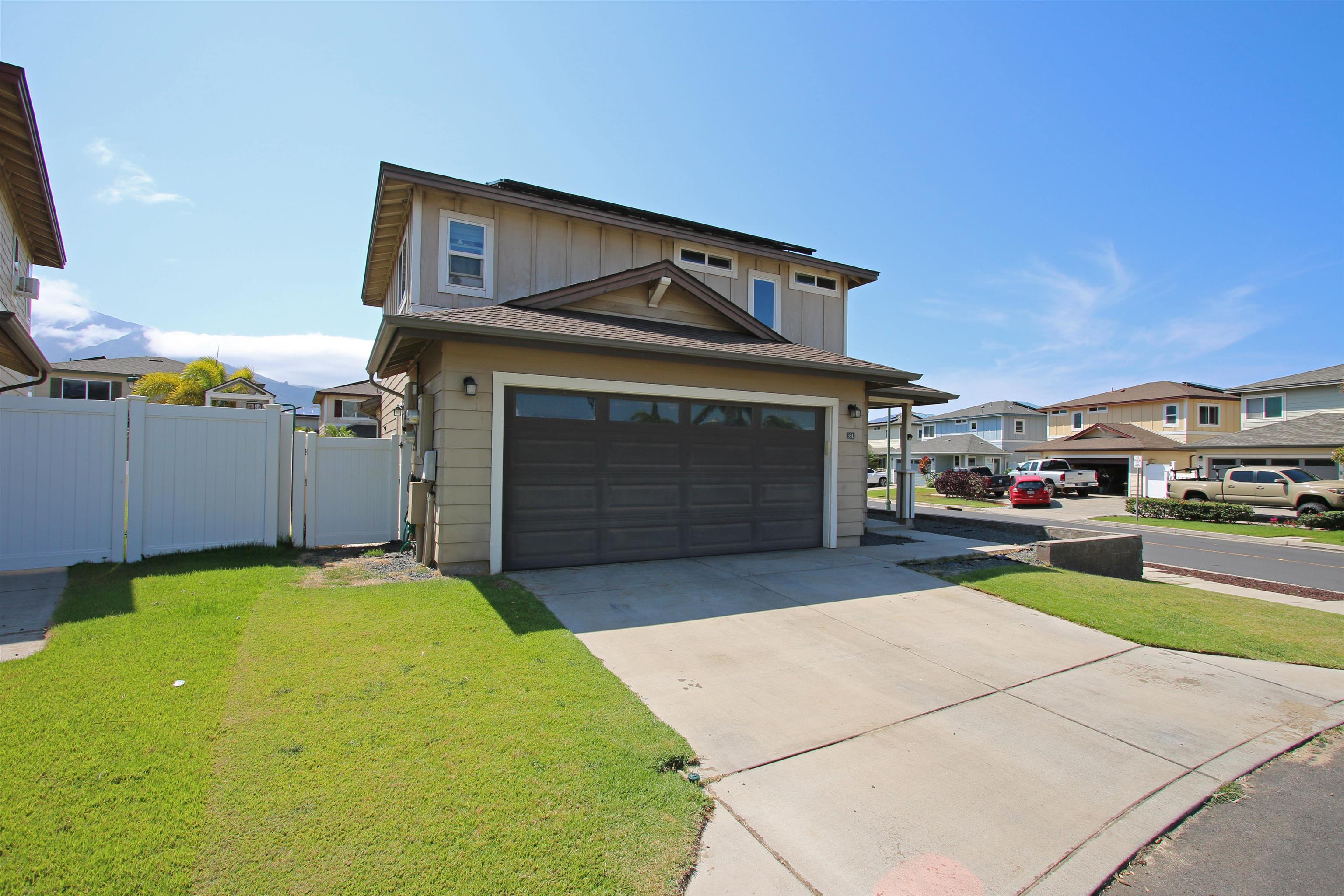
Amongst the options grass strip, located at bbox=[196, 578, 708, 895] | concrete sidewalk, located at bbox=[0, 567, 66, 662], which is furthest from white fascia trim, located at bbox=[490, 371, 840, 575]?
concrete sidewalk, located at bbox=[0, 567, 66, 662]

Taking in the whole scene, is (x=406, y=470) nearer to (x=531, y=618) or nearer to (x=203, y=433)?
(x=203, y=433)

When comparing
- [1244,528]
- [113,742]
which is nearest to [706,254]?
[113,742]

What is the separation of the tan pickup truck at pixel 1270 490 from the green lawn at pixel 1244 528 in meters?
1.81

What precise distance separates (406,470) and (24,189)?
24.4 feet

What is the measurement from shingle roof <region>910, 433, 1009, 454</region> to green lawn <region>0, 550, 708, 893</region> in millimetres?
39973

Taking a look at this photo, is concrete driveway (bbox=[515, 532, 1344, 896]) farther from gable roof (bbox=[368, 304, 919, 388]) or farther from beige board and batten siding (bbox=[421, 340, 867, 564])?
gable roof (bbox=[368, 304, 919, 388])

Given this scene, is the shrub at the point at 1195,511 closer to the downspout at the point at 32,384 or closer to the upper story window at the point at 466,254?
the upper story window at the point at 466,254

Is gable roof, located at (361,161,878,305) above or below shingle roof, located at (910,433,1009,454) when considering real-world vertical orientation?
above

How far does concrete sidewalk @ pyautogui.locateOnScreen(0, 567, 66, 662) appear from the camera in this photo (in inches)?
174

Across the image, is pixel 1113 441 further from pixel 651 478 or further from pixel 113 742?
pixel 113 742

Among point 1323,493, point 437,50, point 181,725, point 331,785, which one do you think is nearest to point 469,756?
point 331,785

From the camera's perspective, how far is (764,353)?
9.00 m

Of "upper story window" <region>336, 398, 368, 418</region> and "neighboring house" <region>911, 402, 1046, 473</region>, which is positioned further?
"neighboring house" <region>911, 402, 1046, 473</region>

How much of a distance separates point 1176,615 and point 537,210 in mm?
10549
